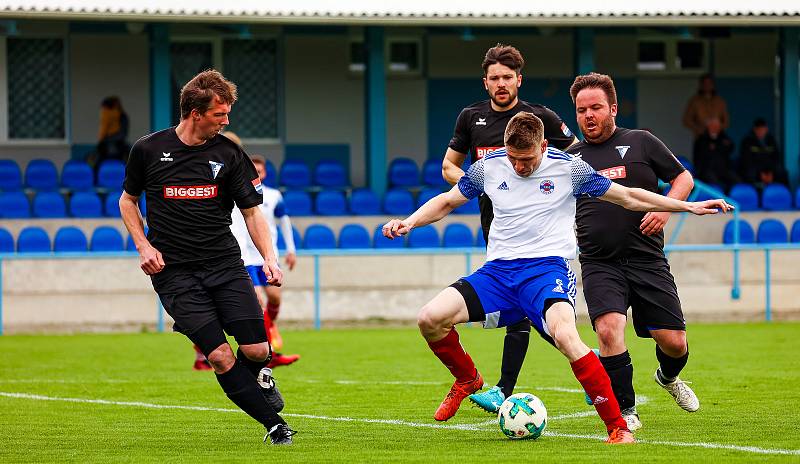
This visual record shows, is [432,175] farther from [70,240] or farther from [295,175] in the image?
[70,240]

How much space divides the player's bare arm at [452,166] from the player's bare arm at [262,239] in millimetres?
1697

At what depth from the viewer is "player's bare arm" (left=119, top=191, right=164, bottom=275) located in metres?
7.51

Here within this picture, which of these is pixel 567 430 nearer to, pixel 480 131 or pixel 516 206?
pixel 516 206

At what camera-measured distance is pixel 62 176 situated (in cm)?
2139

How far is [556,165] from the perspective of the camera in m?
7.61

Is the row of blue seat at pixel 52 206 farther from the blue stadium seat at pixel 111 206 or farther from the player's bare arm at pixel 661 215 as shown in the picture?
the player's bare arm at pixel 661 215

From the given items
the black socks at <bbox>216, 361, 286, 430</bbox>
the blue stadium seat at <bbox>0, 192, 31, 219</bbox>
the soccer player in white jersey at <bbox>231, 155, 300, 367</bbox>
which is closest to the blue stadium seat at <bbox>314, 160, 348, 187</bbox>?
the blue stadium seat at <bbox>0, 192, 31, 219</bbox>

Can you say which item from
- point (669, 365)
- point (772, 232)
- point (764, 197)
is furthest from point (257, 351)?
point (764, 197)

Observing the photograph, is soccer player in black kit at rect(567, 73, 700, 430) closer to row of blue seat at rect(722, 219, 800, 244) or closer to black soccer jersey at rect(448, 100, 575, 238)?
black soccer jersey at rect(448, 100, 575, 238)

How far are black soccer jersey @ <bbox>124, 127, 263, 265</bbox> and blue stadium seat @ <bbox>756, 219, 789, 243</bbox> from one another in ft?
46.9

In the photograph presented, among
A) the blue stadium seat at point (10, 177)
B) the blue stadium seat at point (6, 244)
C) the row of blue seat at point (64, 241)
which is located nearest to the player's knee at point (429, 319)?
the row of blue seat at point (64, 241)

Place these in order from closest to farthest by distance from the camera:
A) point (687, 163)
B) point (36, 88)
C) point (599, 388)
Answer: point (599, 388) → point (687, 163) → point (36, 88)

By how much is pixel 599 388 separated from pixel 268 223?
19.5 feet

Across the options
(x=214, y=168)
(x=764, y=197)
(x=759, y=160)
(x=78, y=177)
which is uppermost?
(x=759, y=160)
